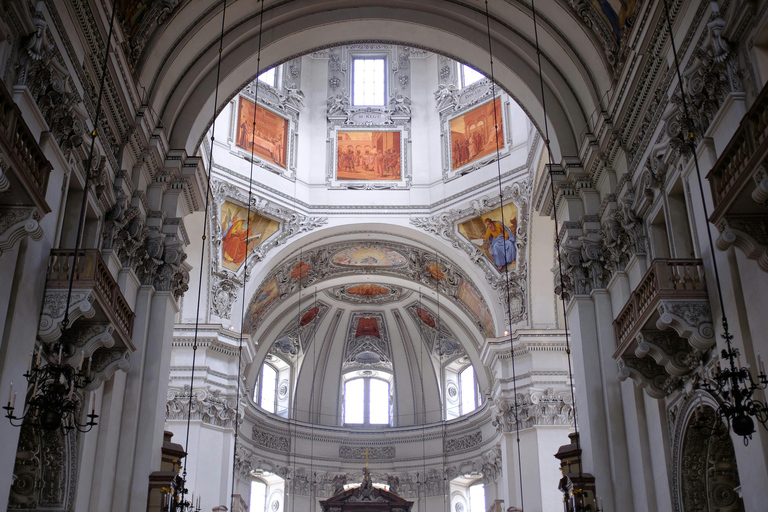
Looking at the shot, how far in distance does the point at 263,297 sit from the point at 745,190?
17473 millimetres

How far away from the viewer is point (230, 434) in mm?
20188

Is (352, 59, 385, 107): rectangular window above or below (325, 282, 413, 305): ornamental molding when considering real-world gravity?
above

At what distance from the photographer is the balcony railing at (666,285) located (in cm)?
900

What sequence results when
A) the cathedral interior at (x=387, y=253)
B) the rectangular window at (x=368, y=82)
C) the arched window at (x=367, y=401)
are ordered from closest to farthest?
1. the cathedral interior at (x=387, y=253)
2. the rectangular window at (x=368, y=82)
3. the arched window at (x=367, y=401)

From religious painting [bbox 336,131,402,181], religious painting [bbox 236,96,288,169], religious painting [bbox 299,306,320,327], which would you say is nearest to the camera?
religious painting [bbox 236,96,288,169]

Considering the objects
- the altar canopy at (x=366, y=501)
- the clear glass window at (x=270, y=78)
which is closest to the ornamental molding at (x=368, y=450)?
the altar canopy at (x=366, y=501)

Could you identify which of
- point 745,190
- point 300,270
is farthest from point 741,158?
point 300,270

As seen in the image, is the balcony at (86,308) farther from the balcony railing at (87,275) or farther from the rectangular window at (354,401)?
the rectangular window at (354,401)

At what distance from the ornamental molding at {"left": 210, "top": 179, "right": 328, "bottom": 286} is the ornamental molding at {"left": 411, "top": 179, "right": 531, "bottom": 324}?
118 inches

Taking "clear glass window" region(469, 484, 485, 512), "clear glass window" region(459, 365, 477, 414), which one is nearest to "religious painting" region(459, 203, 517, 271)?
"clear glass window" region(459, 365, 477, 414)

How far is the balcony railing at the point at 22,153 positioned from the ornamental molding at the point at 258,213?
11.9 metres

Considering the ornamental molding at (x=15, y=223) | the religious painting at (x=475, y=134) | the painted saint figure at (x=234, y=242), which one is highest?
the religious painting at (x=475, y=134)

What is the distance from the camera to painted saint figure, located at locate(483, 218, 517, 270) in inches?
828

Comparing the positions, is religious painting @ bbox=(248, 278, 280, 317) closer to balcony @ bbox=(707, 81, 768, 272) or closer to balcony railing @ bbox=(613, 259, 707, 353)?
balcony railing @ bbox=(613, 259, 707, 353)
